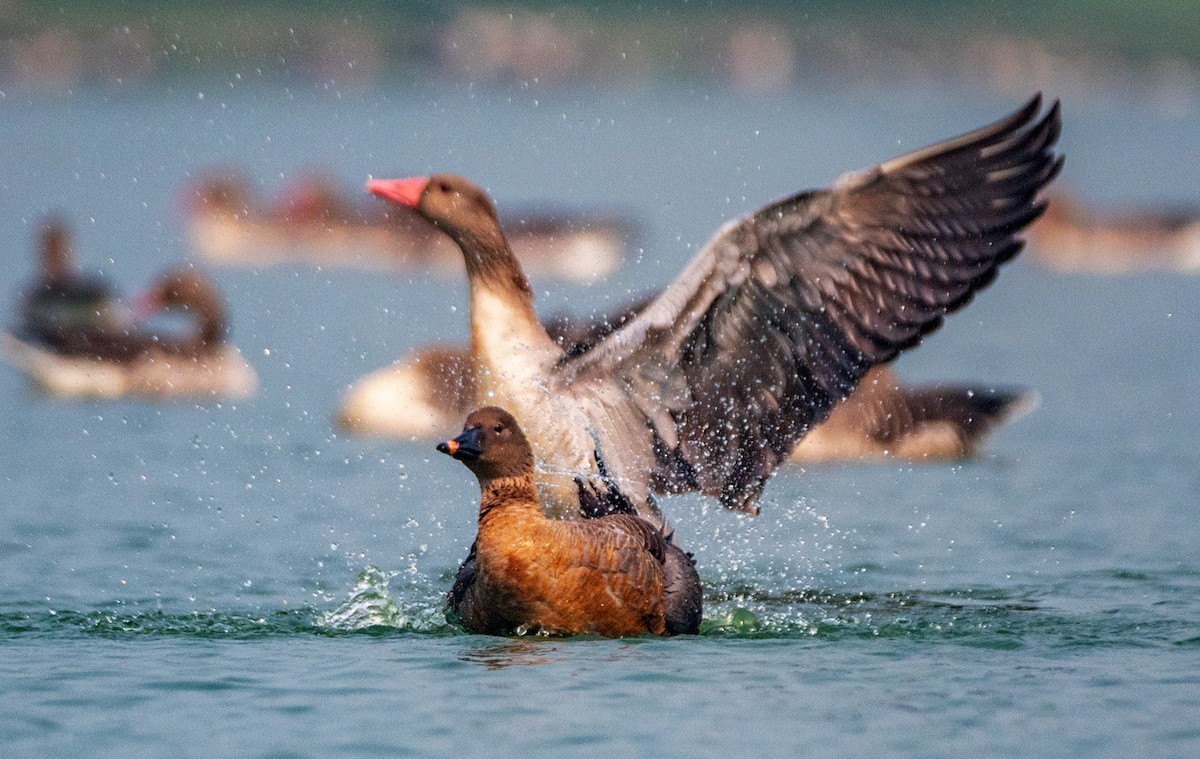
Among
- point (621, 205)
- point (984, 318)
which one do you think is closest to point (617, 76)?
point (621, 205)

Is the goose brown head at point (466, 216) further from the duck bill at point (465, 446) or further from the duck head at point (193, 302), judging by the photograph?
the duck head at point (193, 302)

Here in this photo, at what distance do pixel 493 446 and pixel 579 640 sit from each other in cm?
82

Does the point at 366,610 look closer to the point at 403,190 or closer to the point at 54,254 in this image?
the point at 403,190

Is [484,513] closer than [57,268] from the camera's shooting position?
Yes

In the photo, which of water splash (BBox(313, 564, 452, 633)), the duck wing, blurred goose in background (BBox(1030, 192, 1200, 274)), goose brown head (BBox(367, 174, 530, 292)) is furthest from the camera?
blurred goose in background (BBox(1030, 192, 1200, 274))

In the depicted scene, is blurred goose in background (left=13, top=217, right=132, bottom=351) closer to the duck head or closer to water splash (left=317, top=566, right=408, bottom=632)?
the duck head

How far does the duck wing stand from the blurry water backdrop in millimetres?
1030

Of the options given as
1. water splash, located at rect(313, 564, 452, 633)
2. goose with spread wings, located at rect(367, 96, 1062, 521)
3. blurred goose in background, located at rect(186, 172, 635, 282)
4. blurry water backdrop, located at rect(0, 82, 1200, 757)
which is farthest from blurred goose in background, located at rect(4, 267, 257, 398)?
blurred goose in background, located at rect(186, 172, 635, 282)

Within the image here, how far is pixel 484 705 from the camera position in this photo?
7.59 metres

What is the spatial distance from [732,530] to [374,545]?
6.38 feet

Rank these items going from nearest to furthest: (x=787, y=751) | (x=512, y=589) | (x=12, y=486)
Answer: (x=787, y=751)
(x=512, y=589)
(x=12, y=486)

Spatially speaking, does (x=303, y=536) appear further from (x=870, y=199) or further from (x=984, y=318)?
(x=984, y=318)

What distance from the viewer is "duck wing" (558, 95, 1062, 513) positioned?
8977 millimetres

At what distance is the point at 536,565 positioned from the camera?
27.5 ft
